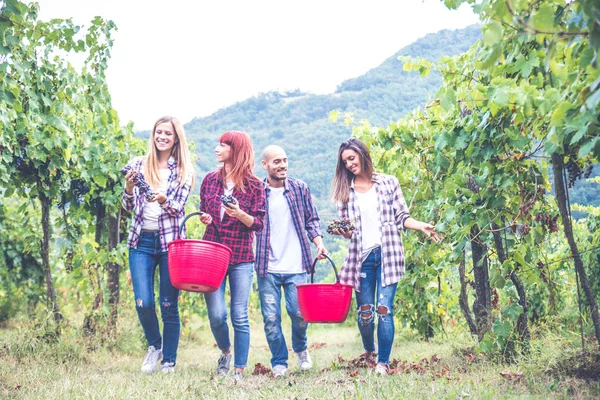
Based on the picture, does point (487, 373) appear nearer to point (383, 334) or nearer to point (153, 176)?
point (383, 334)

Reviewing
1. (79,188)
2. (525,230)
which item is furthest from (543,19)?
(79,188)

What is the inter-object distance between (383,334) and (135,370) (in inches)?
63.6

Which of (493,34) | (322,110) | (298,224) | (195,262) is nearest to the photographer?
(493,34)

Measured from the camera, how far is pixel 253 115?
36.8m

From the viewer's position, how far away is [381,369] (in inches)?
139

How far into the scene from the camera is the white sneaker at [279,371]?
12.3 ft

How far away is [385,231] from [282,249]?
69 cm

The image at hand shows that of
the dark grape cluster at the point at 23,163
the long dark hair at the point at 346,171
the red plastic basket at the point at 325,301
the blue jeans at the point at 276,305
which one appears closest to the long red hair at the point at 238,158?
the long dark hair at the point at 346,171

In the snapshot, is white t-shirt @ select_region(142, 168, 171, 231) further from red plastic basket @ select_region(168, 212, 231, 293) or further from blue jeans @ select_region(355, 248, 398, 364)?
blue jeans @ select_region(355, 248, 398, 364)

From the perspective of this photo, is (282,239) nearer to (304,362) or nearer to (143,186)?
(304,362)

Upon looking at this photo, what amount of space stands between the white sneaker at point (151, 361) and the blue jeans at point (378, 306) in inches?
51.2

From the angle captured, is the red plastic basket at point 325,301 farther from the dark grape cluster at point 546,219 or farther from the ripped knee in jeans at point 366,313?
the dark grape cluster at point 546,219

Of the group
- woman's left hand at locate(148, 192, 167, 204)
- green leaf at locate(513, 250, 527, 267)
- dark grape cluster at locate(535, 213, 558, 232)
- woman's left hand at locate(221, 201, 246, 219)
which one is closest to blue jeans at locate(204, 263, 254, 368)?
woman's left hand at locate(221, 201, 246, 219)

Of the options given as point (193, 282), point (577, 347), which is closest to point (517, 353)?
point (577, 347)
